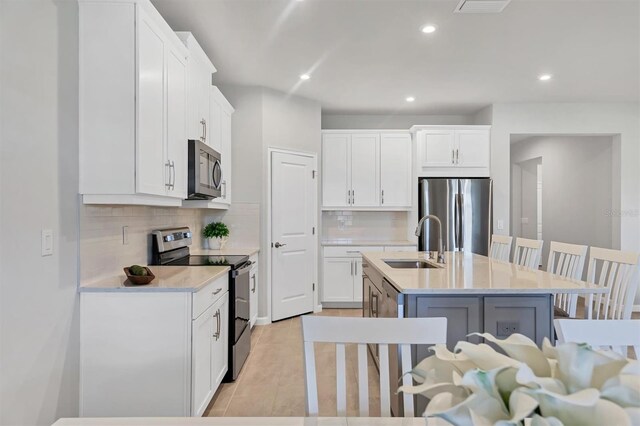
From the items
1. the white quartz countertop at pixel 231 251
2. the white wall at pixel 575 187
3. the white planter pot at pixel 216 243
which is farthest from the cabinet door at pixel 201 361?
the white wall at pixel 575 187

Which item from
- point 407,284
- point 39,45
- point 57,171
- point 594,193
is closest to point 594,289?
point 407,284

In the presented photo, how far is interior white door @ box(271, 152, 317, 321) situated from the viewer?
14.5 ft

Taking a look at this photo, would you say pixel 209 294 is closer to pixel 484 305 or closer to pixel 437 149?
pixel 484 305

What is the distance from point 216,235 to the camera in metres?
4.12

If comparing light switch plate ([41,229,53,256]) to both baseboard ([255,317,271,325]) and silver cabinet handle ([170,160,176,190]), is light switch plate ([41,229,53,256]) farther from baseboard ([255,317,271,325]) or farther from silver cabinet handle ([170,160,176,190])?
baseboard ([255,317,271,325])

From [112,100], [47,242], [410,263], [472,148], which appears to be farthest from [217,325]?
[472,148]

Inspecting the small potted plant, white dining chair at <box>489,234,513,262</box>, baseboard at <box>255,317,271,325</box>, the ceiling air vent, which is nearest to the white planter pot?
the small potted plant

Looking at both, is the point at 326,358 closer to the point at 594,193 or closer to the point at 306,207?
the point at 306,207

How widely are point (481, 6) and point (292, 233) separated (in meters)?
2.98

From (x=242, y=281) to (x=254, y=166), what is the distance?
5.54 feet

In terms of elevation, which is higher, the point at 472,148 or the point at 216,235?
the point at 472,148

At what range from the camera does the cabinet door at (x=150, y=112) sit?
1995mm

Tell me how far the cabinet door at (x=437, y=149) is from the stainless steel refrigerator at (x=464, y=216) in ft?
0.96

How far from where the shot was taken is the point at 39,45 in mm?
1682
